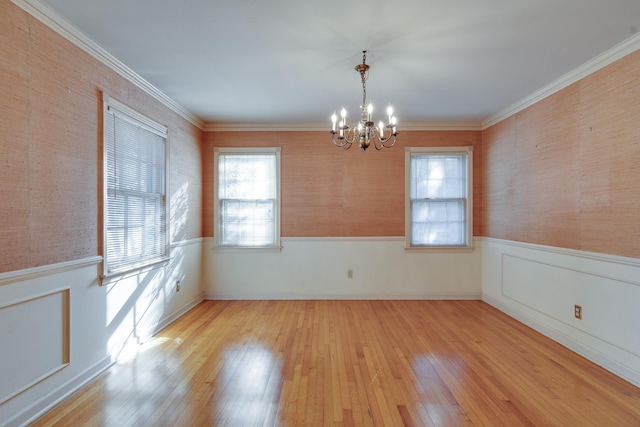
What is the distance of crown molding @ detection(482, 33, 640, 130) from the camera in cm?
257

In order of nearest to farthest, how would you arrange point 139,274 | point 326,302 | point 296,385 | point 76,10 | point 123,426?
point 123,426
point 76,10
point 296,385
point 139,274
point 326,302

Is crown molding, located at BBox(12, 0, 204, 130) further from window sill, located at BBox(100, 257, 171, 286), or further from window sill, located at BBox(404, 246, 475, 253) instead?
window sill, located at BBox(404, 246, 475, 253)

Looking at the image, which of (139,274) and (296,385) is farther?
(139,274)

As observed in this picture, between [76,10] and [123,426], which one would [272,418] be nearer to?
[123,426]

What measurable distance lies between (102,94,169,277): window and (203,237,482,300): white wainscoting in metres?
1.37

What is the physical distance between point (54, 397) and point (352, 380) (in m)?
2.14

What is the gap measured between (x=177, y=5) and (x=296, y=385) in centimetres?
283

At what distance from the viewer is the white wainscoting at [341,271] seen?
16.4 feet

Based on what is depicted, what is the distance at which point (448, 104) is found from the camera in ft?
13.4

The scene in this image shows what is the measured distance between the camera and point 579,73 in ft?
10.1

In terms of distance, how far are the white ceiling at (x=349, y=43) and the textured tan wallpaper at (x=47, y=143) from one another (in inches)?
11.1

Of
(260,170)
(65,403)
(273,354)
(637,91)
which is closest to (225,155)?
(260,170)

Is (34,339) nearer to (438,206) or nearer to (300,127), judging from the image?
(300,127)

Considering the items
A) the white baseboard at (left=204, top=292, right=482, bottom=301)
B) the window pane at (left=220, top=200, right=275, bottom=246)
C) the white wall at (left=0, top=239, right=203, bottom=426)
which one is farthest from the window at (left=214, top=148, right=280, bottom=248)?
the white wall at (left=0, top=239, right=203, bottom=426)
